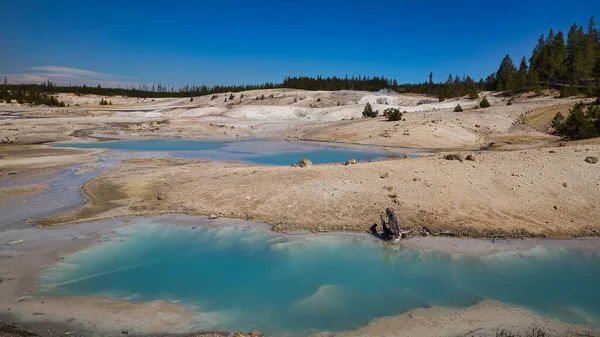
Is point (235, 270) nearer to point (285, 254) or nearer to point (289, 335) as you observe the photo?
point (285, 254)

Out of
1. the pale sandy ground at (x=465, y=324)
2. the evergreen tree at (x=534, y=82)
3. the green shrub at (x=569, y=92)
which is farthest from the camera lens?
the evergreen tree at (x=534, y=82)

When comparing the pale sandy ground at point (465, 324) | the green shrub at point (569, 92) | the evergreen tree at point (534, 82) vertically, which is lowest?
the pale sandy ground at point (465, 324)

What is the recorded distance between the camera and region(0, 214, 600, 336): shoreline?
6.23 m

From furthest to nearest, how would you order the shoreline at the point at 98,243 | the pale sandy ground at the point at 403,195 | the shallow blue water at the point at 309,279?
the pale sandy ground at the point at 403,195
the shallow blue water at the point at 309,279
the shoreline at the point at 98,243

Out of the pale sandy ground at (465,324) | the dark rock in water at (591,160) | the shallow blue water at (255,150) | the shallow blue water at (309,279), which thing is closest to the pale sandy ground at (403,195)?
the dark rock in water at (591,160)

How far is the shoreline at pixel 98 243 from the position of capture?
623cm

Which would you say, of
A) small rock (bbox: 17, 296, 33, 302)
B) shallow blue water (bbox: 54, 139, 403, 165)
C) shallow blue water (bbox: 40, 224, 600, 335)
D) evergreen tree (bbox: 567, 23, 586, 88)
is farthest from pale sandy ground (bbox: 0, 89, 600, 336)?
evergreen tree (bbox: 567, 23, 586, 88)

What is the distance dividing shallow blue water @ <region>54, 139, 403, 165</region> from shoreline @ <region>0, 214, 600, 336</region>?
34.9 feet

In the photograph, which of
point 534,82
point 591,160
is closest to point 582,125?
point 591,160

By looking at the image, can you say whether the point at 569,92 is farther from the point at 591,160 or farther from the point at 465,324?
the point at 465,324

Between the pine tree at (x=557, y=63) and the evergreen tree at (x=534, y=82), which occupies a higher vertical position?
the pine tree at (x=557, y=63)

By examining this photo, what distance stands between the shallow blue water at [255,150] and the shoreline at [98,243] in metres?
10.6

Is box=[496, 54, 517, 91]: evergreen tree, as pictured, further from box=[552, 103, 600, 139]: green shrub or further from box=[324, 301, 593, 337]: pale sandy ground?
box=[324, 301, 593, 337]: pale sandy ground

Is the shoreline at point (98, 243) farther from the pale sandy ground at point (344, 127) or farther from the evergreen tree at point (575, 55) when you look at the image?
the evergreen tree at point (575, 55)
